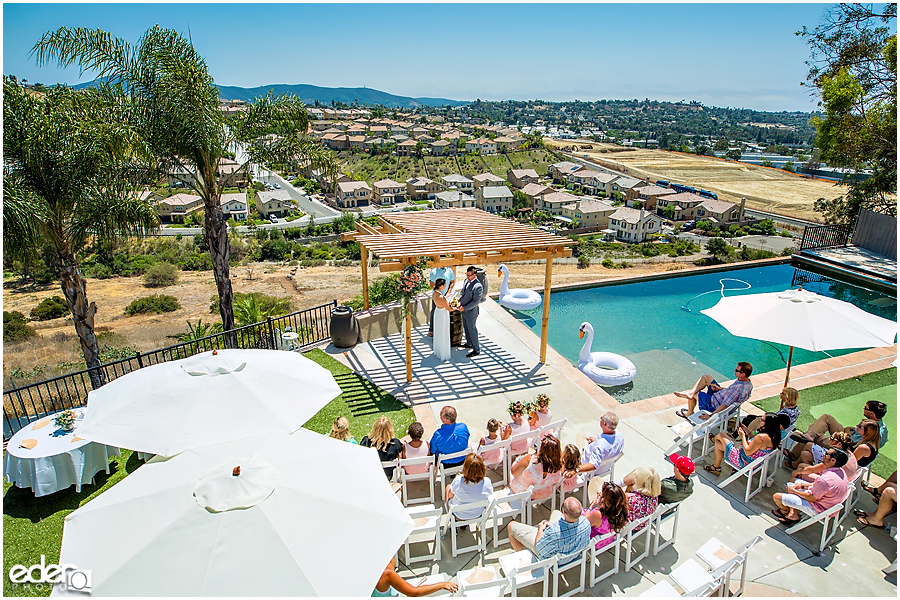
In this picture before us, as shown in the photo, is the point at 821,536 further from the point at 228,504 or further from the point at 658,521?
the point at 228,504

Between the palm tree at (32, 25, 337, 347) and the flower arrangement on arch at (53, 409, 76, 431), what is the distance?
12.8ft

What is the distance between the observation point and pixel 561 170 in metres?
127

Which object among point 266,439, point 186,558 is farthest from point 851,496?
point 186,558

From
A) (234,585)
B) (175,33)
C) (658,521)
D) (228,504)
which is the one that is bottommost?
(658,521)

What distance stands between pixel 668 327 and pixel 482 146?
463 ft

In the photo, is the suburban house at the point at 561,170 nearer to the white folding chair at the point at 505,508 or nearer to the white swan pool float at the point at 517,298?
the white swan pool float at the point at 517,298

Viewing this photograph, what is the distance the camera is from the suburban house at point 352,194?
99375mm

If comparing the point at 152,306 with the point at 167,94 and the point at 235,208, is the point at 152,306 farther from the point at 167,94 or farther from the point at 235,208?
the point at 235,208

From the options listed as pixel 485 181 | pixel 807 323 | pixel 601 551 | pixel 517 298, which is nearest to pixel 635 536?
pixel 601 551

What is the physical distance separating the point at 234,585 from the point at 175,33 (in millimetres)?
11234

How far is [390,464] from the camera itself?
5383mm

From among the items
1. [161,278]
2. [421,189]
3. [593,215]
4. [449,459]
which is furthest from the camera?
[421,189]

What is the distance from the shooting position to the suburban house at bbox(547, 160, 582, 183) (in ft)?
410

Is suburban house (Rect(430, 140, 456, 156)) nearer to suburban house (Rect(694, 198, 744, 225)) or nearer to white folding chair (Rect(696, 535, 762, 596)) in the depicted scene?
suburban house (Rect(694, 198, 744, 225))
